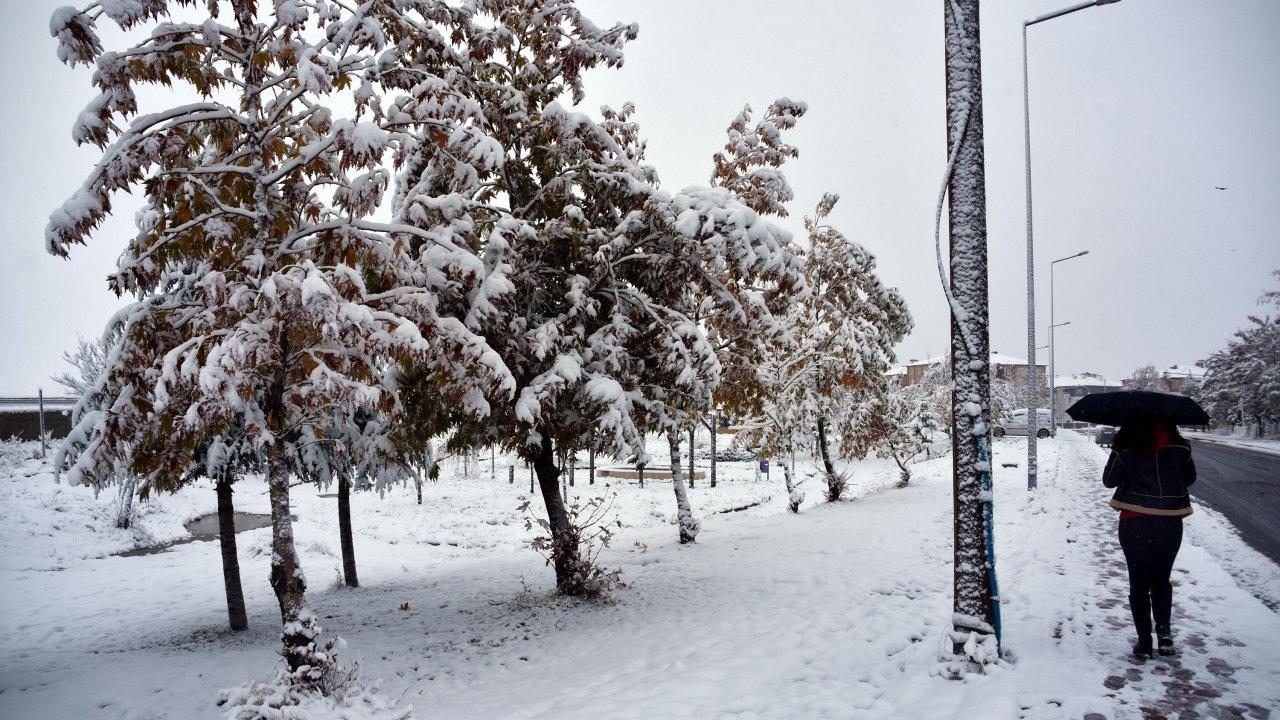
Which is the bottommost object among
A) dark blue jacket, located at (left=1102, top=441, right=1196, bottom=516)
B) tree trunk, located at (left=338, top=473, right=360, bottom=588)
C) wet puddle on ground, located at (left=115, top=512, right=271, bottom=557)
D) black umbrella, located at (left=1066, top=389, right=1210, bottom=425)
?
wet puddle on ground, located at (left=115, top=512, right=271, bottom=557)

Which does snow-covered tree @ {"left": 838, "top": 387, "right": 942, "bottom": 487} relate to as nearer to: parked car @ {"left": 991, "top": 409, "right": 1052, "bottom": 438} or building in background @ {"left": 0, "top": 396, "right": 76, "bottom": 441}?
parked car @ {"left": 991, "top": 409, "right": 1052, "bottom": 438}

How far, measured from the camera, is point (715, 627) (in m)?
6.62

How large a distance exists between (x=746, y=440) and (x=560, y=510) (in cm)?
1143

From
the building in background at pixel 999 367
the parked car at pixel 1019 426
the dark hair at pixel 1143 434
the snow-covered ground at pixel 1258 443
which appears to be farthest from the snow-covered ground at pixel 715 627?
the building in background at pixel 999 367

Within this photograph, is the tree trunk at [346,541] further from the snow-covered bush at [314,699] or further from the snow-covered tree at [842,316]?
the snow-covered tree at [842,316]

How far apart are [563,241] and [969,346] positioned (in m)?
4.85

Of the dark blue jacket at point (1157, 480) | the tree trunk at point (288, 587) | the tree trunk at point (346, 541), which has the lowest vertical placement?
the tree trunk at point (346, 541)

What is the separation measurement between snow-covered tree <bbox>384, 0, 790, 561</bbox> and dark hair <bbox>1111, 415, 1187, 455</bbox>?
3.38 m

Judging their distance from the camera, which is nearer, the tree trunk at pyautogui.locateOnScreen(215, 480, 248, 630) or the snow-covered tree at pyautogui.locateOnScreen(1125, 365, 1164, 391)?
the tree trunk at pyautogui.locateOnScreen(215, 480, 248, 630)

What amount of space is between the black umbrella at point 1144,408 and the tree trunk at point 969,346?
70cm

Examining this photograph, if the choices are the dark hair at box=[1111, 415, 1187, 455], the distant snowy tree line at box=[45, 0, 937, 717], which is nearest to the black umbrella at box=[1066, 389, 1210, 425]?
the dark hair at box=[1111, 415, 1187, 455]

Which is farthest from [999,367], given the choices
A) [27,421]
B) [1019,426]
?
[27,421]

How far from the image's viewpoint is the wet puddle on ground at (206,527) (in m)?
17.1

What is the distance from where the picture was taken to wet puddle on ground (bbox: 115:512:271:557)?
17078 mm
